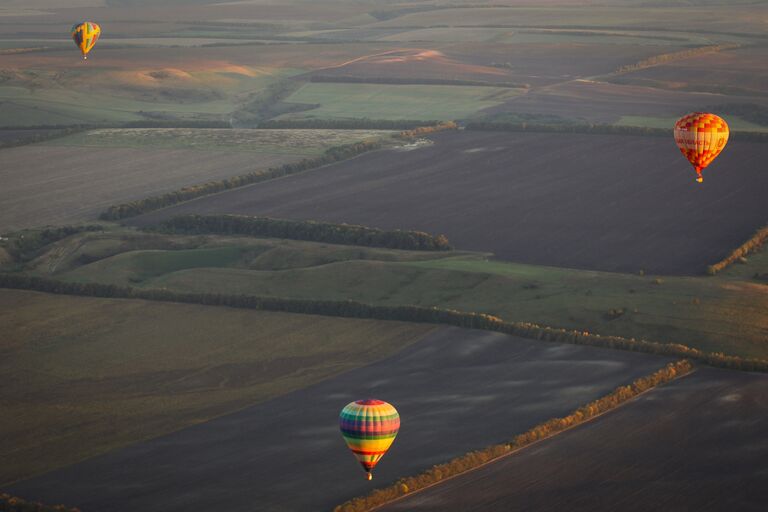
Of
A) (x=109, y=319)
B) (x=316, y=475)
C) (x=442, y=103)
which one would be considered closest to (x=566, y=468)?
→ (x=316, y=475)

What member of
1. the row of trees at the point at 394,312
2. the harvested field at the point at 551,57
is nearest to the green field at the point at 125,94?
the harvested field at the point at 551,57

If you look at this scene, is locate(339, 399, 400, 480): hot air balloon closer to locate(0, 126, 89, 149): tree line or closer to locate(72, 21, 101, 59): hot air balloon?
locate(0, 126, 89, 149): tree line

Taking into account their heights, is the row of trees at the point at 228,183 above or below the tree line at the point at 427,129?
below

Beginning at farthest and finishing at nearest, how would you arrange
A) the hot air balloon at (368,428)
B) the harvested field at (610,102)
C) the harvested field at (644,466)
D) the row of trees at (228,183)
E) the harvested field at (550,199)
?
the harvested field at (610,102) → the row of trees at (228,183) → the harvested field at (550,199) → the hot air balloon at (368,428) → the harvested field at (644,466)

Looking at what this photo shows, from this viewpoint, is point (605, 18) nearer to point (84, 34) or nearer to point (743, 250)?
point (84, 34)

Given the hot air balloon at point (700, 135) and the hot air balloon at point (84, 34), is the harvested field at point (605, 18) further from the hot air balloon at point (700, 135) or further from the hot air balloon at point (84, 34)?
the hot air balloon at point (700, 135)

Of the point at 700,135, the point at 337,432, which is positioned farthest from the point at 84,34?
the point at 337,432
